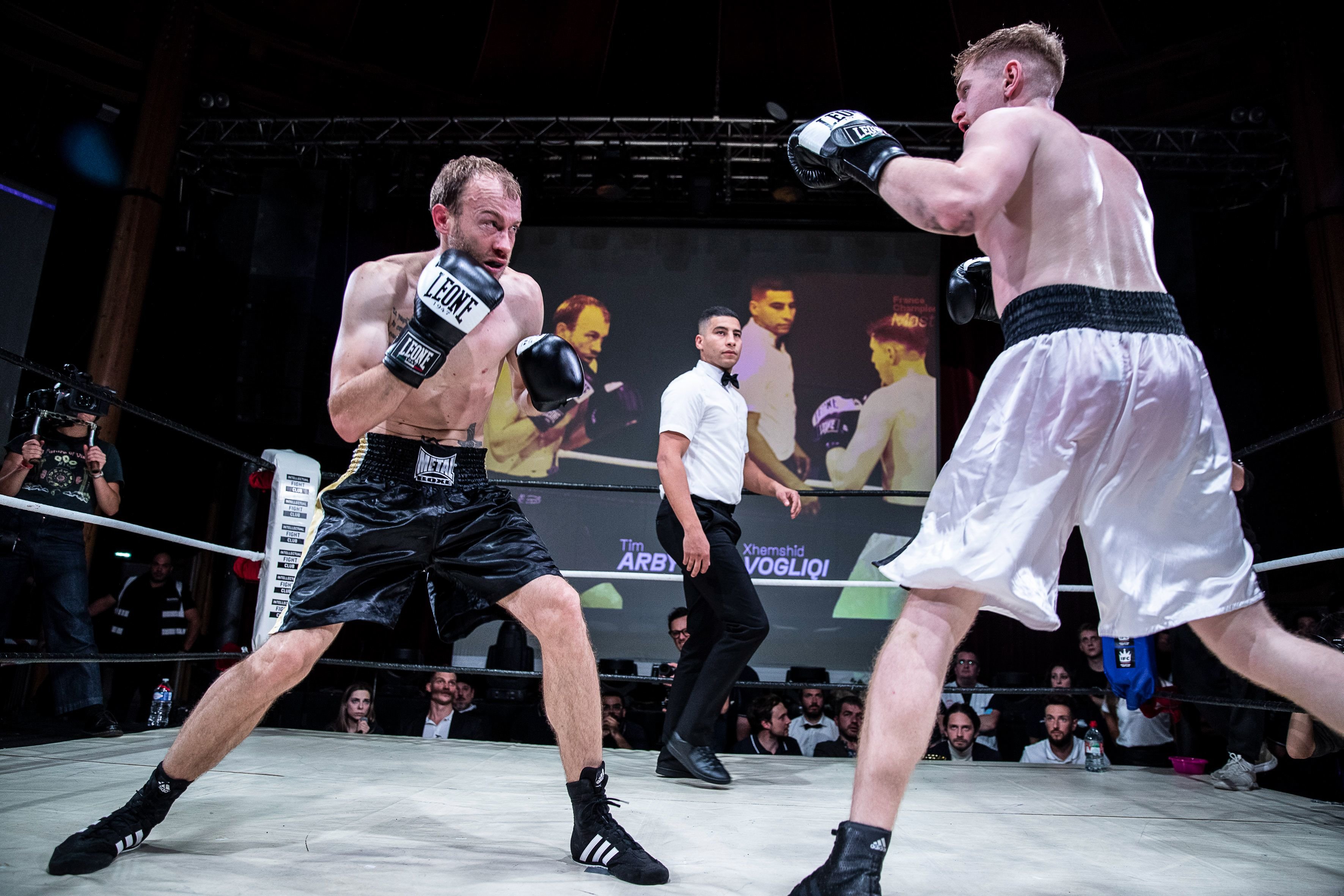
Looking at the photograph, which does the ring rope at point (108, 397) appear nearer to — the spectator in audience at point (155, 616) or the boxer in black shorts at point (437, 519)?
the boxer in black shorts at point (437, 519)

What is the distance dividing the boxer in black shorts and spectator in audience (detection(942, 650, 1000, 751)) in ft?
11.2

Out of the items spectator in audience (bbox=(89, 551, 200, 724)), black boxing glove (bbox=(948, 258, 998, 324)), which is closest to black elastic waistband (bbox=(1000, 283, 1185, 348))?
black boxing glove (bbox=(948, 258, 998, 324))

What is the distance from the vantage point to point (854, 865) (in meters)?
1.07

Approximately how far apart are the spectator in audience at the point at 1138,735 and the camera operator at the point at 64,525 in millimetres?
4181

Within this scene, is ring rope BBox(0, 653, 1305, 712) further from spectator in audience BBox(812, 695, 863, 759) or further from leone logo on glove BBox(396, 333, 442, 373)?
spectator in audience BBox(812, 695, 863, 759)

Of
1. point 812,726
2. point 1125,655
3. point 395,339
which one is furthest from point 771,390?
point 395,339

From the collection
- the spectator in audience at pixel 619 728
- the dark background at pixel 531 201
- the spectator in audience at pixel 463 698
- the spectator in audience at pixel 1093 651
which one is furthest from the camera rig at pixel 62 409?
the spectator in audience at pixel 1093 651

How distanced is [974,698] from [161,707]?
439cm

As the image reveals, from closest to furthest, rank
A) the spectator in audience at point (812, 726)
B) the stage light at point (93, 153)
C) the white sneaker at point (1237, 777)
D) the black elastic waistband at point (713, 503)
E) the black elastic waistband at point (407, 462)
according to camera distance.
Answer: the black elastic waistband at point (407, 462) < the white sneaker at point (1237, 777) < the black elastic waistband at point (713, 503) < the spectator in audience at point (812, 726) < the stage light at point (93, 153)

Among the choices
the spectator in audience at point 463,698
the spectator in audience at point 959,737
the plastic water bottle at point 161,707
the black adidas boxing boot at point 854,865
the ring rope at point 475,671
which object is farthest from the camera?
the spectator in audience at point 463,698

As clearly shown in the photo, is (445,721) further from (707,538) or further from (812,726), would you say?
(707,538)

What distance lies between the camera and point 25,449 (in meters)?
3.07

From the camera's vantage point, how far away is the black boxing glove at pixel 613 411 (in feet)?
21.1

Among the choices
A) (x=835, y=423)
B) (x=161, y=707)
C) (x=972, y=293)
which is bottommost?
(x=161, y=707)
